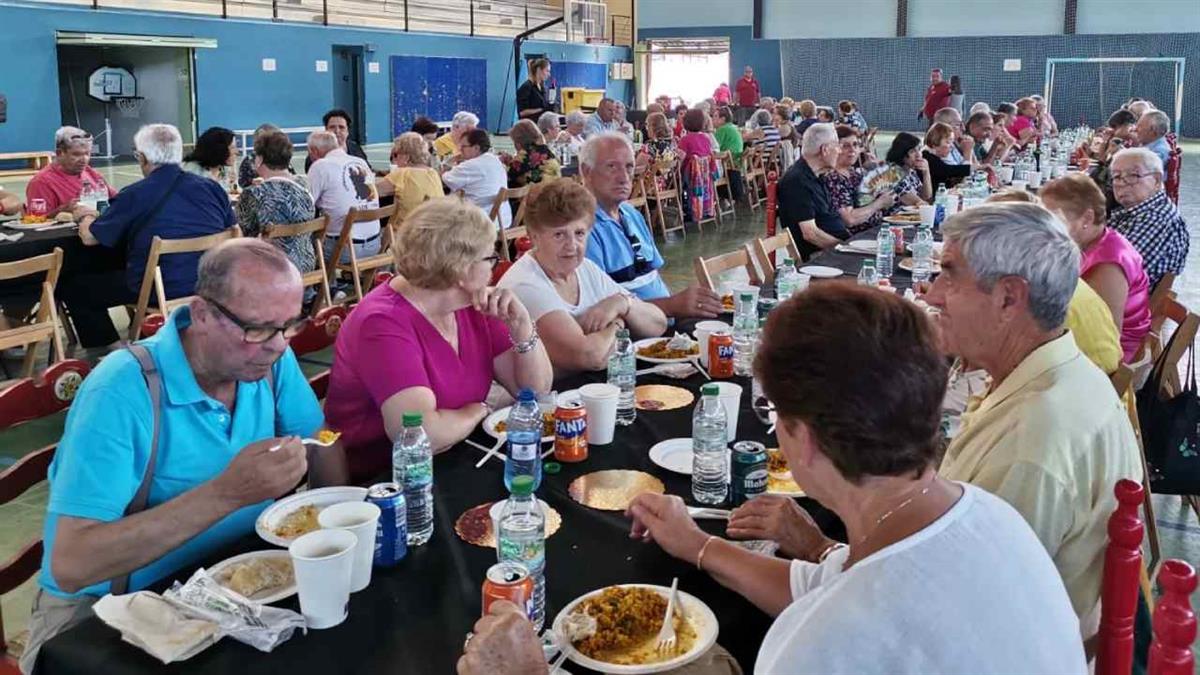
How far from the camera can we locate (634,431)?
267 cm

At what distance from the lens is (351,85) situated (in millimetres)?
21078

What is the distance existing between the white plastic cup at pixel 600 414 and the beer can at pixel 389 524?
2.48 feet

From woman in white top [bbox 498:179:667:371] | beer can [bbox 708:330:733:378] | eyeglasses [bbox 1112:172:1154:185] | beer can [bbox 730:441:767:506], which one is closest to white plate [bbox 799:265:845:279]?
woman in white top [bbox 498:179:667:371]

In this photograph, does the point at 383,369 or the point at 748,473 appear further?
the point at 383,369

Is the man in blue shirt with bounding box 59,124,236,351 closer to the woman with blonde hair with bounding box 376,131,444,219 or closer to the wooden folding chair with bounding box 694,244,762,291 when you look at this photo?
the woman with blonde hair with bounding box 376,131,444,219

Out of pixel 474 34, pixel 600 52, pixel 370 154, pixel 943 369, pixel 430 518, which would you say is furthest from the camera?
pixel 600 52

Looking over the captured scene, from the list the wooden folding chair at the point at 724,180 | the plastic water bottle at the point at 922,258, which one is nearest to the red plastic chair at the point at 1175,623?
the plastic water bottle at the point at 922,258

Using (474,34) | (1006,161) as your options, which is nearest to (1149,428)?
(1006,161)

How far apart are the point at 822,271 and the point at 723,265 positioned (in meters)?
0.49

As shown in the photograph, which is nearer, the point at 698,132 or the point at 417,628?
the point at 417,628

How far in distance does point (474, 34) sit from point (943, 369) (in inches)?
938

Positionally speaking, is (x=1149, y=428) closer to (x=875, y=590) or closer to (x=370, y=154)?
(x=875, y=590)

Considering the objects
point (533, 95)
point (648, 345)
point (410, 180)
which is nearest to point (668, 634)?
point (648, 345)

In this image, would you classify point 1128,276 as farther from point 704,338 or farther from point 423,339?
point 423,339
